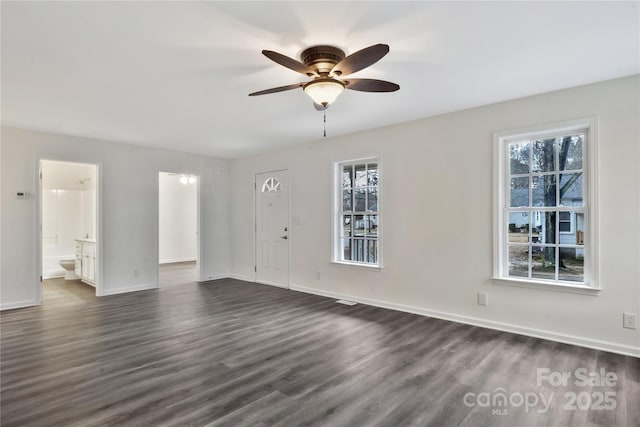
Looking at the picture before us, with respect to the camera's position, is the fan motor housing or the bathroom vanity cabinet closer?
the fan motor housing

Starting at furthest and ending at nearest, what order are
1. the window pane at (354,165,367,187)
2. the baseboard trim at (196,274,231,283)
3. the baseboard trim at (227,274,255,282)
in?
the baseboard trim at (227,274,255,282)
the baseboard trim at (196,274,231,283)
the window pane at (354,165,367,187)

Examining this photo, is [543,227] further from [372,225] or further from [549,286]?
[372,225]

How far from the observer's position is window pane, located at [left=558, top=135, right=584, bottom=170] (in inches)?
132

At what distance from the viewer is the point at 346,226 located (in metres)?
5.29

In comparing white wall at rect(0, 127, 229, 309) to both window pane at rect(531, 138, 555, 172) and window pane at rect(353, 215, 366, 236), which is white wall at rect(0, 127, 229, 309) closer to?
window pane at rect(353, 215, 366, 236)

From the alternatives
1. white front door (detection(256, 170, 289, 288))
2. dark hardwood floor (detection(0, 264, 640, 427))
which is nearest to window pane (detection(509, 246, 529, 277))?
dark hardwood floor (detection(0, 264, 640, 427))

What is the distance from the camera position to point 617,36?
2385mm

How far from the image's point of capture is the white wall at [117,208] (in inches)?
181

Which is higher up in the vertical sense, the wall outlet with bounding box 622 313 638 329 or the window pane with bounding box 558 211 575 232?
the window pane with bounding box 558 211 575 232

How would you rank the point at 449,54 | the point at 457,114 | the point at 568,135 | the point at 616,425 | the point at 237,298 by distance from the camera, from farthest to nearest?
the point at 237,298, the point at 457,114, the point at 568,135, the point at 449,54, the point at 616,425

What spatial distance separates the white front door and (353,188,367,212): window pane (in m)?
1.48

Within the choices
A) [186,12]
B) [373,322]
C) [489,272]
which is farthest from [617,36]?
[373,322]

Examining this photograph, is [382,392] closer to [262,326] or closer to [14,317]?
[262,326]

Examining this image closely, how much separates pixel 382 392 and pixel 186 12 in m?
2.88
